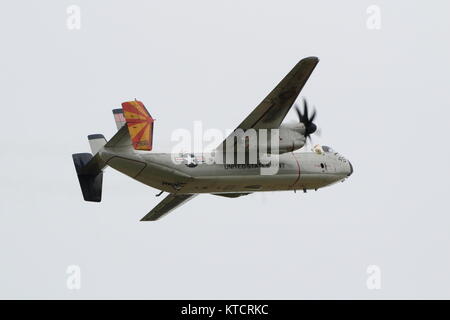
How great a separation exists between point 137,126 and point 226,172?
5791mm

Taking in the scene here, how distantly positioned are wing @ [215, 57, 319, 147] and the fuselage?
6.86ft

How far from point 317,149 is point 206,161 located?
22.2ft

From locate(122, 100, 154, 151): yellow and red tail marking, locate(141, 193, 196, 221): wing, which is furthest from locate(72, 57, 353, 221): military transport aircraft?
locate(141, 193, 196, 221): wing

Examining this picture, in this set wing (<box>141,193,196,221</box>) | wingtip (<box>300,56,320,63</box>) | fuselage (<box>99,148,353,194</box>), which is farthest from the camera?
wing (<box>141,193,196,221</box>)

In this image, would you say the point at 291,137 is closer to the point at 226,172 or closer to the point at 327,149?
the point at 226,172

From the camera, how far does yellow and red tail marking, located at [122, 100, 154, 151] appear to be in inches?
1825

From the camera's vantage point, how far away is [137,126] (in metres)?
46.4

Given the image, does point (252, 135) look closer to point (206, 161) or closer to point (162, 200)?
point (206, 161)

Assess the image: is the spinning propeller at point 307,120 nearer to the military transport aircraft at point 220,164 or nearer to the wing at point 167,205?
the military transport aircraft at point 220,164

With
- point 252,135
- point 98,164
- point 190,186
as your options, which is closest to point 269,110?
point 252,135

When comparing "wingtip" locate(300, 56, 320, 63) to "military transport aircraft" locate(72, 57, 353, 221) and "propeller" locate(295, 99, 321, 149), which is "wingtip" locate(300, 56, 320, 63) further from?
"propeller" locate(295, 99, 321, 149)

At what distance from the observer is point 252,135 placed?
50.7m

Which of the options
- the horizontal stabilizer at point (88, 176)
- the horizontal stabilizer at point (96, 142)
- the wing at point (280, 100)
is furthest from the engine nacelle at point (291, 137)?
the horizontal stabilizer at point (88, 176)

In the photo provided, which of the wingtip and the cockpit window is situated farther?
the cockpit window
